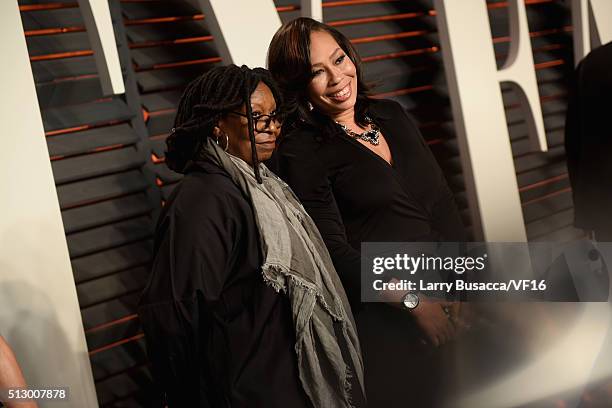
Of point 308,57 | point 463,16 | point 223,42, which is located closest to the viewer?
point 308,57

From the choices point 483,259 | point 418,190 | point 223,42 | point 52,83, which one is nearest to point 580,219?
point 483,259

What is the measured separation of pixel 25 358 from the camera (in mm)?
2297

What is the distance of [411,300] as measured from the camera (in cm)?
218

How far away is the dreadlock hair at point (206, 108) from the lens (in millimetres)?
1819

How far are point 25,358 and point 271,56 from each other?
1.20 metres

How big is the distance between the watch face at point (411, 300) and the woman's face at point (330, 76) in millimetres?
598

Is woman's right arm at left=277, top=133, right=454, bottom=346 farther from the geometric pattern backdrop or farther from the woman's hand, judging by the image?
the geometric pattern backdrop

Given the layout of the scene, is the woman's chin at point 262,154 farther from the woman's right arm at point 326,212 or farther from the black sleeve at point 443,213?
the black sleeve at point 443,213

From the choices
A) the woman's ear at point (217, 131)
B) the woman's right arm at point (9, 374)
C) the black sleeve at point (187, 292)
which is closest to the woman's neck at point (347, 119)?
the woman's ear at point (217, 131)

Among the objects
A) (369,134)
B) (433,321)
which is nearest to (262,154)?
(369,134)

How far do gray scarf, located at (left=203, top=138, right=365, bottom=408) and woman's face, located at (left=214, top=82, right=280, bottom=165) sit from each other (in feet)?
0.14

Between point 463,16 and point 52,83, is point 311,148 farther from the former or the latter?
point 463,16

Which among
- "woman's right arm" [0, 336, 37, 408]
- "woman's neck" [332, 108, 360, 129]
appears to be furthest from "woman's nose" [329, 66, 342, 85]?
"woman's right arm" [0, 336, 37, 408]

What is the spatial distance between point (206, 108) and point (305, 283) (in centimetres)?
49
